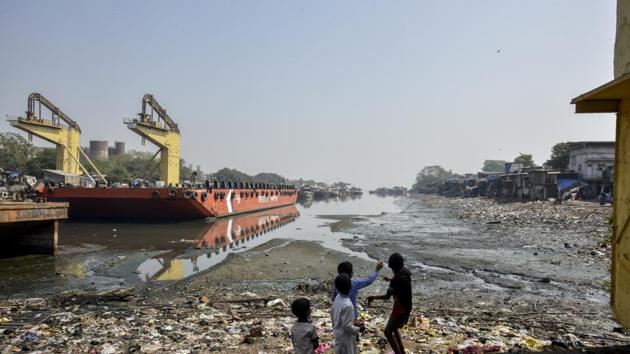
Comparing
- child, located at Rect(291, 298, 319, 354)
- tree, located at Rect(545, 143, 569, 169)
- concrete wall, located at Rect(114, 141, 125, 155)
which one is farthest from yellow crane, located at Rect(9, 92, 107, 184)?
concrete wall, located at Rect(114, 141, 125, 155)

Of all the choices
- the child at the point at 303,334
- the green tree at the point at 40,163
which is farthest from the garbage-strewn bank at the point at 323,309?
the green tree at the point at 40,163

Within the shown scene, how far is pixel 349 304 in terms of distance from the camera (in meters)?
3.36

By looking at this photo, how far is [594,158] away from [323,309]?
3183 centimetres

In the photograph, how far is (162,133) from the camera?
25344 millimetres

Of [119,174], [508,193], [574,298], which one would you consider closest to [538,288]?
[574,298]

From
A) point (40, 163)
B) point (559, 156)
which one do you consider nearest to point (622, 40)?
point (559, 156)

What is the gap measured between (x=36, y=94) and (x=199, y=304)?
22539 mm

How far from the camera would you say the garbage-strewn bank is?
4.82m

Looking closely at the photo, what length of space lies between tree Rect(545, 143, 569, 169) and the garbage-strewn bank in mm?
33638

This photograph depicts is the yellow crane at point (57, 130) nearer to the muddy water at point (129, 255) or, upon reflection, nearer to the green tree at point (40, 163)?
the muddy water at point (129, 255)

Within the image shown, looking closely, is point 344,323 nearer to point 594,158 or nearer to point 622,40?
point 622,40

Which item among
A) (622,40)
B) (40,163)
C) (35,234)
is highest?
(40,163)

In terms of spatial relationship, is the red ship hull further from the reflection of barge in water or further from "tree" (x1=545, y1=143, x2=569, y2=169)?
"tree" (x1=545, y1=143, x2=569, y2=169)

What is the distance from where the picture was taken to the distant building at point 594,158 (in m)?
30.3
